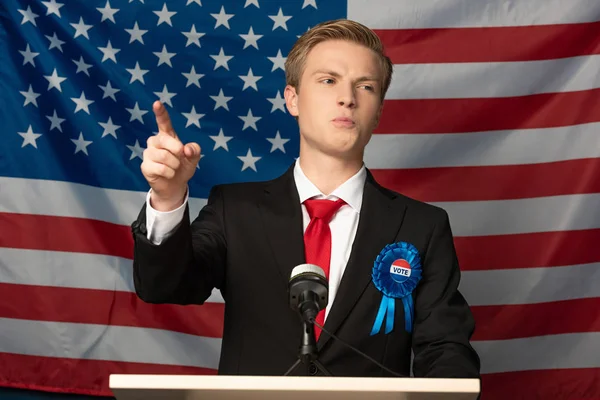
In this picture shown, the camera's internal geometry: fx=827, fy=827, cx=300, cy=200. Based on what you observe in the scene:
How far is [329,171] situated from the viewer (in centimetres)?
205

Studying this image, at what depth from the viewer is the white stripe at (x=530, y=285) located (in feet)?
10.6

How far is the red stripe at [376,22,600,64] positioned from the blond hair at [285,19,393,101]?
45.6 inches

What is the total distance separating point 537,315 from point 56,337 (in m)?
1.88

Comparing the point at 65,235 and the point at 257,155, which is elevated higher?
the point at 257,155

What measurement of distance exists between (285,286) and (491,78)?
1758 millimetres

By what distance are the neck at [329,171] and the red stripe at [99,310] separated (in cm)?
135

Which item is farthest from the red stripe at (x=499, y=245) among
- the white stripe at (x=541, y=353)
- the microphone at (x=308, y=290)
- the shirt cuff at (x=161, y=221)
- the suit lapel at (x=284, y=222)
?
the microphone at (x=308, y=290)

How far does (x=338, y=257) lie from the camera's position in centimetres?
197

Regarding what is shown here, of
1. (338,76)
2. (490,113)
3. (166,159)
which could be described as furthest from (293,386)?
(490,113)

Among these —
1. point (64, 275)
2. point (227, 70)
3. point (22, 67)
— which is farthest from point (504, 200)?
point (22, 67)

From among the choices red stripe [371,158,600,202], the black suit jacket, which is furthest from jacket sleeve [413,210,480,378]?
red stripe [371,158,600,202]

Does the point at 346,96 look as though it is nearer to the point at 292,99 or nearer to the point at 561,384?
the point at 292,99

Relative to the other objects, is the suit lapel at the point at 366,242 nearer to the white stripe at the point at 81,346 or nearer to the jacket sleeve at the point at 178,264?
the jacket sleeve at the point at 178,264

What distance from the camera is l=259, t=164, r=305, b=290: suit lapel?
192 cm
